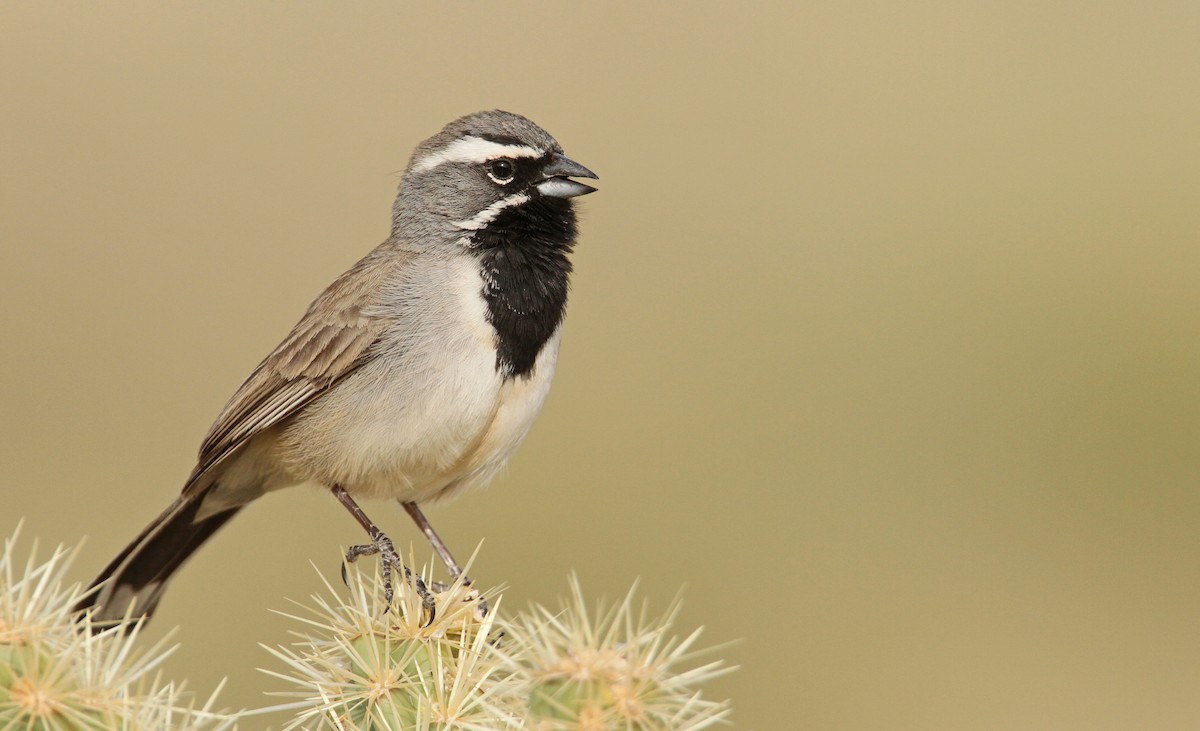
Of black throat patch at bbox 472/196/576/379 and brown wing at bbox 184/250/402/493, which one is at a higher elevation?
black throat patch at bbox 472/196/576/379

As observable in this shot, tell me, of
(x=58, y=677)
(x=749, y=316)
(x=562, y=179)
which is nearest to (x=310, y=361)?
(x=562, y=179)

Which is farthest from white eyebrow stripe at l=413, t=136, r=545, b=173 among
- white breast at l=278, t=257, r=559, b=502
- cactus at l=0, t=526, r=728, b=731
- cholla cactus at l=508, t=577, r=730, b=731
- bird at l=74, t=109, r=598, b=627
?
cholla cactus at l=508, t=577, r=730, b=731

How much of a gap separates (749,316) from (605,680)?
1020cm

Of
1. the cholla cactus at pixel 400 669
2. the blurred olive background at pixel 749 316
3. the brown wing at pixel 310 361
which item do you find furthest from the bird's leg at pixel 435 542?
the blurred olive background at pixel 749 316

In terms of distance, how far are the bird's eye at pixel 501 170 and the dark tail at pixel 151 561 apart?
1860 mm

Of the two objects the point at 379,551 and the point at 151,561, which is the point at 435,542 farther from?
the point at 151,561

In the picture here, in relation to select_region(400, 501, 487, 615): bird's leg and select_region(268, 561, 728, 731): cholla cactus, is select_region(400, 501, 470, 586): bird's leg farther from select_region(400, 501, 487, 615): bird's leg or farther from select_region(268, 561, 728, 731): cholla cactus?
select_region(268, 561, 728, 731): cholla cactus

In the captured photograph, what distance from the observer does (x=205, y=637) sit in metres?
9.23

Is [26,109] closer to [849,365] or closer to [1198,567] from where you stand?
[849,365]

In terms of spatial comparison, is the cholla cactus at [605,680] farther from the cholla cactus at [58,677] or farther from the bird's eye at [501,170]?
the bird's eye at [501,170]

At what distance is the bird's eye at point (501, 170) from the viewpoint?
17.5 ft

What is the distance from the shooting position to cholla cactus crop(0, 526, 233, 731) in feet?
9.45

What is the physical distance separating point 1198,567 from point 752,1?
1005cm

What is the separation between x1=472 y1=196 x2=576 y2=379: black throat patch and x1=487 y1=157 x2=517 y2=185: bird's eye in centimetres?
14
